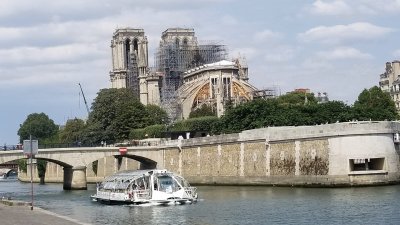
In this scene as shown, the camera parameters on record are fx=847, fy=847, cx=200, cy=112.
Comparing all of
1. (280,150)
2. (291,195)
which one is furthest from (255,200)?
(280,150)

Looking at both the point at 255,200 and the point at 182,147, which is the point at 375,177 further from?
the point at 182,147

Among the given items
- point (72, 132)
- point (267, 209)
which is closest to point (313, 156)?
point (267, 209)

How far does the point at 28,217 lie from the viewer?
3638 centimetres

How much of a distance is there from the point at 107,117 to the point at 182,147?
38.8 m

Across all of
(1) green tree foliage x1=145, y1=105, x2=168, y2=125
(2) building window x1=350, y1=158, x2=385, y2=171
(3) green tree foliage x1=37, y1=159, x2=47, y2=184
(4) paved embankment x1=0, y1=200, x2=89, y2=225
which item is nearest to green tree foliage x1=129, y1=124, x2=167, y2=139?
(1) green tree foliage x1=145, y1=105, x2=168, y2=125

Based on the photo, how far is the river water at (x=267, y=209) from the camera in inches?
1716

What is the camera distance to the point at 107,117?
131 m

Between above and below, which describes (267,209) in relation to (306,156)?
below

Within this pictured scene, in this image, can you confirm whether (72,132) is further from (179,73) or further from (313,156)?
(313,156)

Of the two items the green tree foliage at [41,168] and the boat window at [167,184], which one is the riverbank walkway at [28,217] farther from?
the green tree foliage at [41,168]

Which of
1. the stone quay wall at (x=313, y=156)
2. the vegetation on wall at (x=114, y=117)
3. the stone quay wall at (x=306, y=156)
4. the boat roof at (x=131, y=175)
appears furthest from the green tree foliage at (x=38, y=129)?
the boat roof at (x=131, y=175)

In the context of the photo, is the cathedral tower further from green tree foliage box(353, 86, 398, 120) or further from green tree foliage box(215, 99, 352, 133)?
green tree foliage box(215, 99, 352, 133)

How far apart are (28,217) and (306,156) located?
125 ft

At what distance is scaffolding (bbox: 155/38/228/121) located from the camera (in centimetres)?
17712
